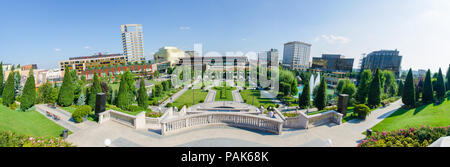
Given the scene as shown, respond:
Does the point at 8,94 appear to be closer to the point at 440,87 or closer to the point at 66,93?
the point at 66,93

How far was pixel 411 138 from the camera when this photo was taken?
295 inches

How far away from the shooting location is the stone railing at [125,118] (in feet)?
32.3

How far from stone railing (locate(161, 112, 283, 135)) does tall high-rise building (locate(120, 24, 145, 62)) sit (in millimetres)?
106826

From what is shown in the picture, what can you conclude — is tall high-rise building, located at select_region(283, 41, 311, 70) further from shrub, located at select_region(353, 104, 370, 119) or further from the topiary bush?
the topiary bush

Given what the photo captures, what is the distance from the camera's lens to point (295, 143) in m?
8.44

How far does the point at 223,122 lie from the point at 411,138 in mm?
8739

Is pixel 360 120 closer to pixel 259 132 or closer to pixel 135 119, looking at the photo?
pixel 259 132

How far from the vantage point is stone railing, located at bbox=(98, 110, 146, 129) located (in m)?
9.85

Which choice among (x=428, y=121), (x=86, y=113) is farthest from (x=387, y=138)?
(x=86, y=113)

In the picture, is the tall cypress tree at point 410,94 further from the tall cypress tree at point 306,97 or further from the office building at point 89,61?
the office building at point 89,61

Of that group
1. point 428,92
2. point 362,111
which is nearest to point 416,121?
point 362,111

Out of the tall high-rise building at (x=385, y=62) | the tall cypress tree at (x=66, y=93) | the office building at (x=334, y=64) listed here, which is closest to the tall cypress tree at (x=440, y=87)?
the tall cypress tree at (x=66, y=93)

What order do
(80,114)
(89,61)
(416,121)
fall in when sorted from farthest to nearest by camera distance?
(89,61)
(80,114)
(416,121)
